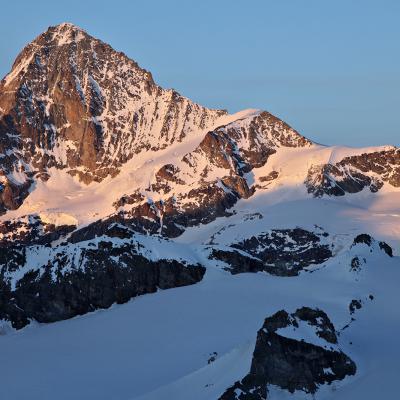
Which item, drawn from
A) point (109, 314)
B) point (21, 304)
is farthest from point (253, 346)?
point (21, 304)

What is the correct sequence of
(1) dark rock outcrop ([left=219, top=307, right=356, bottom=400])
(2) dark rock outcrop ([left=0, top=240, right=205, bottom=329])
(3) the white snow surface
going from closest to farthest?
(1) dark rock outcrop ([left=219, top=307, right=356, bottom=400]), (3) the white snow surface, (2) dark rock outcrop ([left=0, top=240, right=205, bottom=329])

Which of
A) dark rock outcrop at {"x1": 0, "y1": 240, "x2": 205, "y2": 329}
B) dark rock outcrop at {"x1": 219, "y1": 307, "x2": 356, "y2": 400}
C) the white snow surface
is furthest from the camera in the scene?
dark rock outcrop at {"x1": 0, "y1": 240, "x2": 205, "y2": 329}

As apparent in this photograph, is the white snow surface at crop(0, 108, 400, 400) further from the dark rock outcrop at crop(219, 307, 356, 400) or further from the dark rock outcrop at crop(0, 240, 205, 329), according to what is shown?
the dark rock outcrop at crop(0, 240, 205, 329)

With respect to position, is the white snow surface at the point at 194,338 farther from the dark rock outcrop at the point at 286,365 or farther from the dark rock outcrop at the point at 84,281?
the dark rock outcrop at the point at 84,281

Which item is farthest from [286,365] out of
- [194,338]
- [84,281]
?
[84,281]

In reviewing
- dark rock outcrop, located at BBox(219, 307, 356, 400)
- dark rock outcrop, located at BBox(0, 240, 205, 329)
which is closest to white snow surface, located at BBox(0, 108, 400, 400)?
dark rock outcrop, located at BBox(219, 307, 356, 400)

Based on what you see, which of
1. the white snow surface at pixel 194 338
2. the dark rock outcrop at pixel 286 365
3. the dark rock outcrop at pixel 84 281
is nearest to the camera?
the dark rock outcrop at pixel 286 365

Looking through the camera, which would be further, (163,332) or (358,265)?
(358,265)

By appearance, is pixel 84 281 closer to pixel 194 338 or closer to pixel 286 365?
pixel 194 338

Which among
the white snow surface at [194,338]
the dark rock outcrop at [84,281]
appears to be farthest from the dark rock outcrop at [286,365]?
the dark rock outcrop at [84,281]

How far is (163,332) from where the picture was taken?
106m

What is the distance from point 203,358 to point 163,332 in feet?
43.2

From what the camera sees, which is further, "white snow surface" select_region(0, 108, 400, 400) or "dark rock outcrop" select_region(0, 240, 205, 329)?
"dark rock outcrop" select_region(0, 240, 205, 329)

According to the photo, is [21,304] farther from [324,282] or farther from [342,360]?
[342,360]
